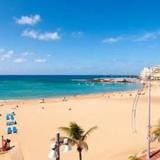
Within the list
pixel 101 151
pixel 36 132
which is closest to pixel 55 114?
pixel 36 132

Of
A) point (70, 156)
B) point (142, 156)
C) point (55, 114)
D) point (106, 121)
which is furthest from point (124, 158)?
point (55, 114)

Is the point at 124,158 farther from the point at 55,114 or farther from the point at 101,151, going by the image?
the point at 55,114

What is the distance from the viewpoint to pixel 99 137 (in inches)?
1257

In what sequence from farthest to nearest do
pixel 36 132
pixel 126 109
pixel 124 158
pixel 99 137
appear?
pixel 126 109
pixel 36 132
pixel 99 137
pixel 124 158

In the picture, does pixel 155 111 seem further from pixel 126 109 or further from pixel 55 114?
pixel 55 114

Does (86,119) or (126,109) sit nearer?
(86,119)

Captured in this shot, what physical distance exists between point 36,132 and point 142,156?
15.8m

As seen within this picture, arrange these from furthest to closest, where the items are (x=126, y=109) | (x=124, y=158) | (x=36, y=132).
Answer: (x=126, y=109) < (x=36, y=132) < (x=124, y=158)

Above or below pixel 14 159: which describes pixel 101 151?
below

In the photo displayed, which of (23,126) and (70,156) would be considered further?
(23,126)

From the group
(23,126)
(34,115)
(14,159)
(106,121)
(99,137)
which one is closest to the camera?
(14,159)

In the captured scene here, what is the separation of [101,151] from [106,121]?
45.3 ft

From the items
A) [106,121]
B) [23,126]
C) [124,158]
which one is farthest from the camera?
[106,121]

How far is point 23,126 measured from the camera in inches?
1500
